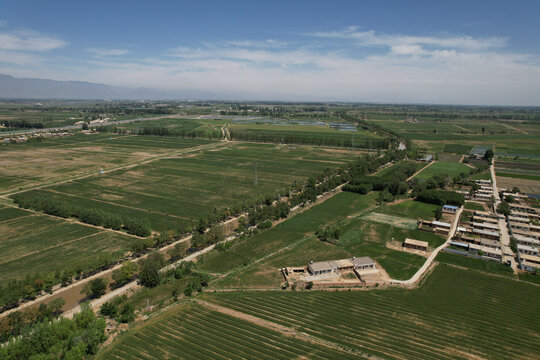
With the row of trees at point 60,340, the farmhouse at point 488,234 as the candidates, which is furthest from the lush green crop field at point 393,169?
the row of trees at point 60,340

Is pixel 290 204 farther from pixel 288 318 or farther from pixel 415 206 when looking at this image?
pixel 288 318

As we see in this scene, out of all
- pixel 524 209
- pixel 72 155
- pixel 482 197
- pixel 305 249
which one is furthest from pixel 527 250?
pixel 72 155

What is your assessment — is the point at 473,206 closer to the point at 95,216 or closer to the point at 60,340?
the point at 60,340

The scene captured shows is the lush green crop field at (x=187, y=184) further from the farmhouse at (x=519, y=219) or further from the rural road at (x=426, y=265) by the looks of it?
the farmhouse at (x=519, y=219)

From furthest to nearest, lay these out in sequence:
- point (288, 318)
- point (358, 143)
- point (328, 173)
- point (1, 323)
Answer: point (358, 143)
point (328, 173)
point (288, 318)
point (1, 323)

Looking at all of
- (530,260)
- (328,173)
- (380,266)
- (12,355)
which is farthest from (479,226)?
(12,355)
